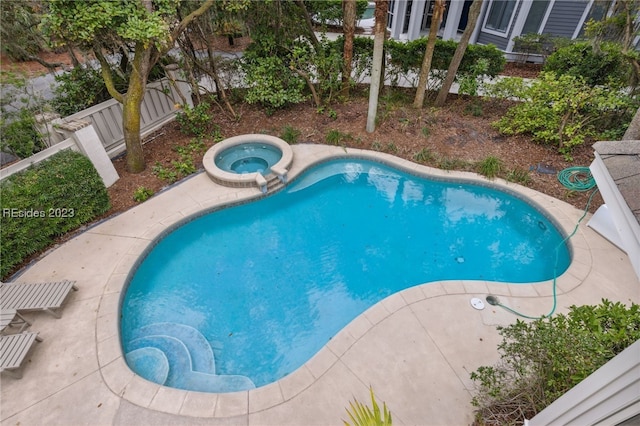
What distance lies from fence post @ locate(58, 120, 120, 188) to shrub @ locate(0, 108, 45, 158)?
51 cm

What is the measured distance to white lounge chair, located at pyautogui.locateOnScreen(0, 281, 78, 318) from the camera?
16.1ft

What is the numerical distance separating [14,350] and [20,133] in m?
4.14

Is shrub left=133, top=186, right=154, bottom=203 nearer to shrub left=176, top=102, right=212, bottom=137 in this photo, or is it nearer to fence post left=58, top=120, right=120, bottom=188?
fence post left=58, top=120, right=120, bottom=188

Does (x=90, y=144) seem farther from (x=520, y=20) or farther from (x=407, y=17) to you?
(x=407, y=17)

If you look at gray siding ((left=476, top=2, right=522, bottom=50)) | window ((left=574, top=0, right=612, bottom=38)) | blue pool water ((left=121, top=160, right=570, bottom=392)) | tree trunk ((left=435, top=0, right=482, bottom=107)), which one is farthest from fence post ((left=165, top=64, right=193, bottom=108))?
window ((left=574, top=0, right=612, bottom=38))

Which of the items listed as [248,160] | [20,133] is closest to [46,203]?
[20,133]

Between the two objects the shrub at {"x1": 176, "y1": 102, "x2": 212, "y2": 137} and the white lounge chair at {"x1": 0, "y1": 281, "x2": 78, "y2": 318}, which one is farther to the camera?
the shrub at {"x1": 176, "y1": 102, "x2": 212, "y2": 137}

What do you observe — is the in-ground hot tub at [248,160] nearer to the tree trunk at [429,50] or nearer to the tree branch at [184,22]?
the tree branch at [184,22]

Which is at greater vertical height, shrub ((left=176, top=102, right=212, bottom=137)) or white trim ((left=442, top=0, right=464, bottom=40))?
white trim ((left=442, top=0, right=464, bottom=40))

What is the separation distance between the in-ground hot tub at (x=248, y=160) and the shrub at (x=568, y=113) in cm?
653

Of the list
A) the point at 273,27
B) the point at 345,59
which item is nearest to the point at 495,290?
the point at 345,59

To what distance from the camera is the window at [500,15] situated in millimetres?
12977

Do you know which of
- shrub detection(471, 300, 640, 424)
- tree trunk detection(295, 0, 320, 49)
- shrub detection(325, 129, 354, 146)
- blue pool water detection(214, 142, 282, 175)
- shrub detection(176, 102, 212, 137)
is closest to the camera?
shrub detection(471, 300, 640, 424)

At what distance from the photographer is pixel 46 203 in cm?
591
